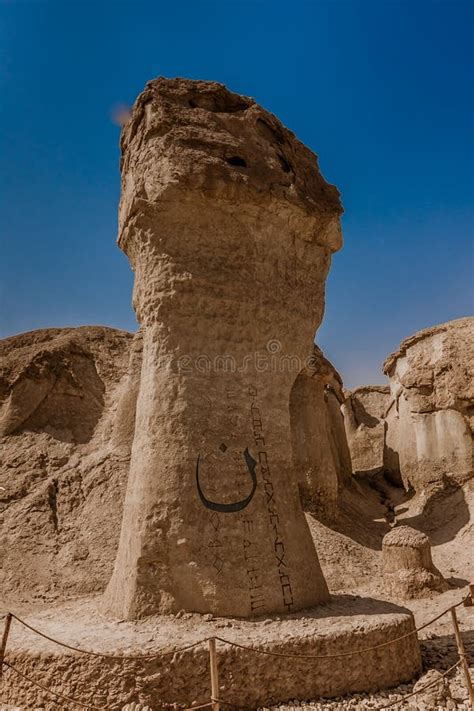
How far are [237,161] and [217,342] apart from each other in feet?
6.47

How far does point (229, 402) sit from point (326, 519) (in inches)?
214

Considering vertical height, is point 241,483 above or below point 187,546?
above

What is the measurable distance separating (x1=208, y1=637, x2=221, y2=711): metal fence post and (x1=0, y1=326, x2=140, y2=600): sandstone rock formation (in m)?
3.93

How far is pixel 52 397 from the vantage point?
29.7 feet

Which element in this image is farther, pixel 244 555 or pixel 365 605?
pixel 365 605

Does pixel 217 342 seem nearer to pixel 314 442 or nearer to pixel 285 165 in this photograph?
pixel 285 165

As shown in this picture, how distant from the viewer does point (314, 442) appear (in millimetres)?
10242

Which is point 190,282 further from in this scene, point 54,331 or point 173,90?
point 54,331

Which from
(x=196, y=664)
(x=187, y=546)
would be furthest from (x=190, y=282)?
(x=196, y=664)

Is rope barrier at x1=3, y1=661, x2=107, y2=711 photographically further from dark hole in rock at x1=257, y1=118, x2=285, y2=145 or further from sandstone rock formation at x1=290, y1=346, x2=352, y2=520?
sandstone rock formation at x1=290, y1=346, x2=352, y2=520

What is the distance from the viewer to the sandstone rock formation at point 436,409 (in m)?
12.0

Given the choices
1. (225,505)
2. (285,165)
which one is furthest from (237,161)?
(225,505)

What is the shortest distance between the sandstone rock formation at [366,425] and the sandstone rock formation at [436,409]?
2.92 metres

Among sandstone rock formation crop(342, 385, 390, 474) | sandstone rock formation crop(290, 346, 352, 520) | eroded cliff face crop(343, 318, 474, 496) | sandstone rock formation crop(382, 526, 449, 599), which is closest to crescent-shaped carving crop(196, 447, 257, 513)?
sandstone rock formation crop(382, 526, 449, 599)
